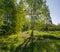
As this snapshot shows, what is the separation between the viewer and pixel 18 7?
35.2 meters

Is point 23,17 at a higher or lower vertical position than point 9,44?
higher

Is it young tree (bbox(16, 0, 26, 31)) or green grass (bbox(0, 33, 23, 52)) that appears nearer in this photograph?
green grass (bbox(0, 33, 23, 52))

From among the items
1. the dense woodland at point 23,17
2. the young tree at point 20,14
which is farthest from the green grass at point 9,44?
the young tree at point 20,14

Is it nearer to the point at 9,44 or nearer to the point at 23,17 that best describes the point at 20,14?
the point at 23,17

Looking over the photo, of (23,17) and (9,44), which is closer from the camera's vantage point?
(9,44)

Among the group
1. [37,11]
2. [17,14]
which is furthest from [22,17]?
[37,11]

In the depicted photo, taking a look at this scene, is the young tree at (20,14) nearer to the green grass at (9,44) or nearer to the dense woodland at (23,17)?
the dense woodland at (23,17)

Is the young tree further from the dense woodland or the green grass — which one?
the green grass

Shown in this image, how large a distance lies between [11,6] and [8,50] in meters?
14.4

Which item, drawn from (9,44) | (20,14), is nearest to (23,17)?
(20,14)

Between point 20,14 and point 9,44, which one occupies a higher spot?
point 20,14

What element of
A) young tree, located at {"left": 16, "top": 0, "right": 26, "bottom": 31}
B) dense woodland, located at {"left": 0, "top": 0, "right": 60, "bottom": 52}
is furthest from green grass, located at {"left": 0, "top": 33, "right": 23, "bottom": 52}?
young tree, located at {"left": 16, "top": 0, "right": 26, "bottom": 31}

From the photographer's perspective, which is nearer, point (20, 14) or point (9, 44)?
point (9, 44)

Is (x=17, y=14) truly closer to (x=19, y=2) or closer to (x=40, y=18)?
(x=19, y=2)
